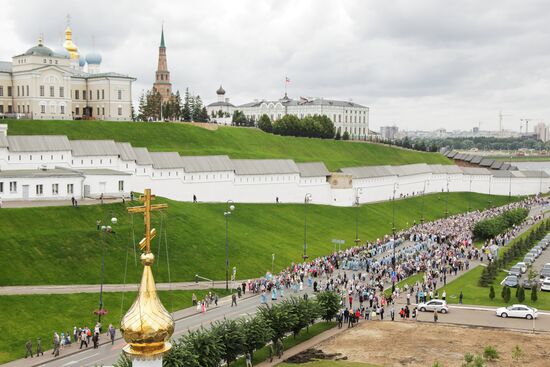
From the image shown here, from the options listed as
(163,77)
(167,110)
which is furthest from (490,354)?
(163,77)

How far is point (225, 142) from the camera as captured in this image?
101812 millimetres

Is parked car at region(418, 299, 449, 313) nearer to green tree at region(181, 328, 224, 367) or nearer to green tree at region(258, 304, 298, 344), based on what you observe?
green tree at region(258, 304, 298, 344)

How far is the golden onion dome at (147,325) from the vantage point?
989 cm

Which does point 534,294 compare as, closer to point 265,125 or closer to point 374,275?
point 374,275

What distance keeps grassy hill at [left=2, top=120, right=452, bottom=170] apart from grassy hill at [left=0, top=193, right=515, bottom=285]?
804 inches

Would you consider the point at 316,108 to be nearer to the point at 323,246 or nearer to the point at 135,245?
the point at 323,246

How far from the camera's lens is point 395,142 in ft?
491

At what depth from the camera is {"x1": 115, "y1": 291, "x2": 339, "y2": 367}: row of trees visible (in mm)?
27703

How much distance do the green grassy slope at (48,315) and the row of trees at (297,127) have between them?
82.0 m

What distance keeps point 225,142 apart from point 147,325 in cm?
9243

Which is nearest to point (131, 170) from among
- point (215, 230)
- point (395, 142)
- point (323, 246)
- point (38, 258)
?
point (215, 230)

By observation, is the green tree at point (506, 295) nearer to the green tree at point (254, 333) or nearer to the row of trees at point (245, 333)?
the row of trees at point (245, 333)

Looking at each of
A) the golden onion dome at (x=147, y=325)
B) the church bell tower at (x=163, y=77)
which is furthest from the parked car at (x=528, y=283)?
the church bell tower at (x=163, y=77)

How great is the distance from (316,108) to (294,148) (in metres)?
66.3
